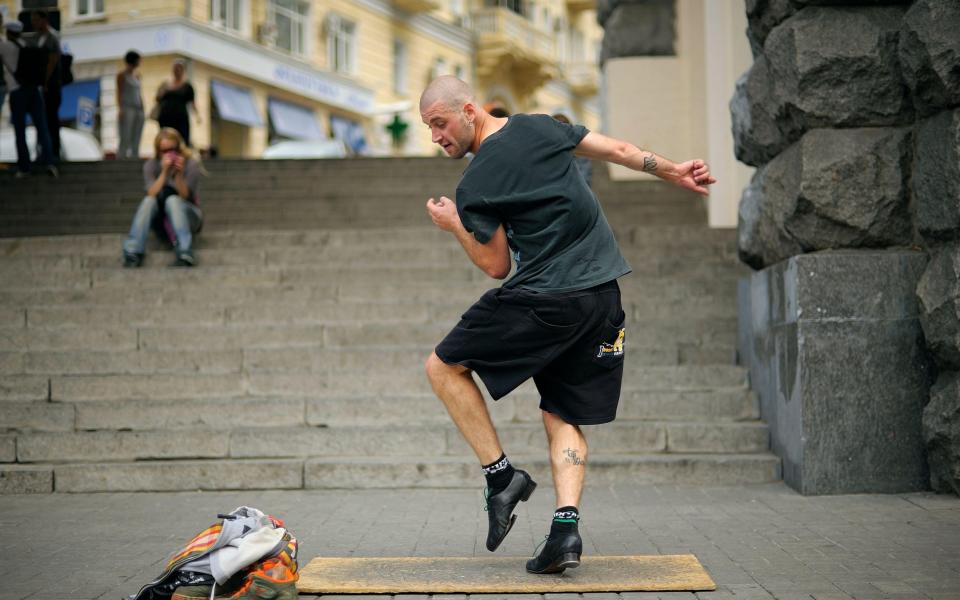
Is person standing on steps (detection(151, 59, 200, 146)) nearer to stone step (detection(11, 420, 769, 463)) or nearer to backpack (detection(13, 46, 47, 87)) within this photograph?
backpack (detection(13, 46, 47, 87))

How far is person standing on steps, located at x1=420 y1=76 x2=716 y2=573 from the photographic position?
16.2 ft

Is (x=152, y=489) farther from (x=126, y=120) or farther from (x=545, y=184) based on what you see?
(x=126, y=120)

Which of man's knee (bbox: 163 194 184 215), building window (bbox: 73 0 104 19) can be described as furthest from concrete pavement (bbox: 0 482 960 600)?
building window (bbox: 73 0 104 19)

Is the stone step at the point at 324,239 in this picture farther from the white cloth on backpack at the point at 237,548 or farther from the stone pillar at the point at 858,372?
the white cloth on backpack at the point at 237,548

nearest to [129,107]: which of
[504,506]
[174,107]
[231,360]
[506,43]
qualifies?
[174,107]

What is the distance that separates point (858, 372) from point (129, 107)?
15.4 metres

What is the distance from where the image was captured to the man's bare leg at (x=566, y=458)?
16.5ft

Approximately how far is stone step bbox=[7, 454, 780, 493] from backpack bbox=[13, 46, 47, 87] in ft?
31.1

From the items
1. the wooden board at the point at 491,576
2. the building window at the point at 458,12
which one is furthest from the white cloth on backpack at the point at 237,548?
the building window at the point at 458,12

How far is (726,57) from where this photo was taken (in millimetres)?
13703

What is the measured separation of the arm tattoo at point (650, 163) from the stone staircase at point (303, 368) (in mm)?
2925

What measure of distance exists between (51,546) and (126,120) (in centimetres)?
1513

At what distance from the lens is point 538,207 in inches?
195

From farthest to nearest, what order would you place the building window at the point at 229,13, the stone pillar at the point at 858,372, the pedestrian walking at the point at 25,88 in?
the building window at the point at 229,13 < the pedestrian walking at the point at 25,88 < the stone pillar at the point at 858,372
